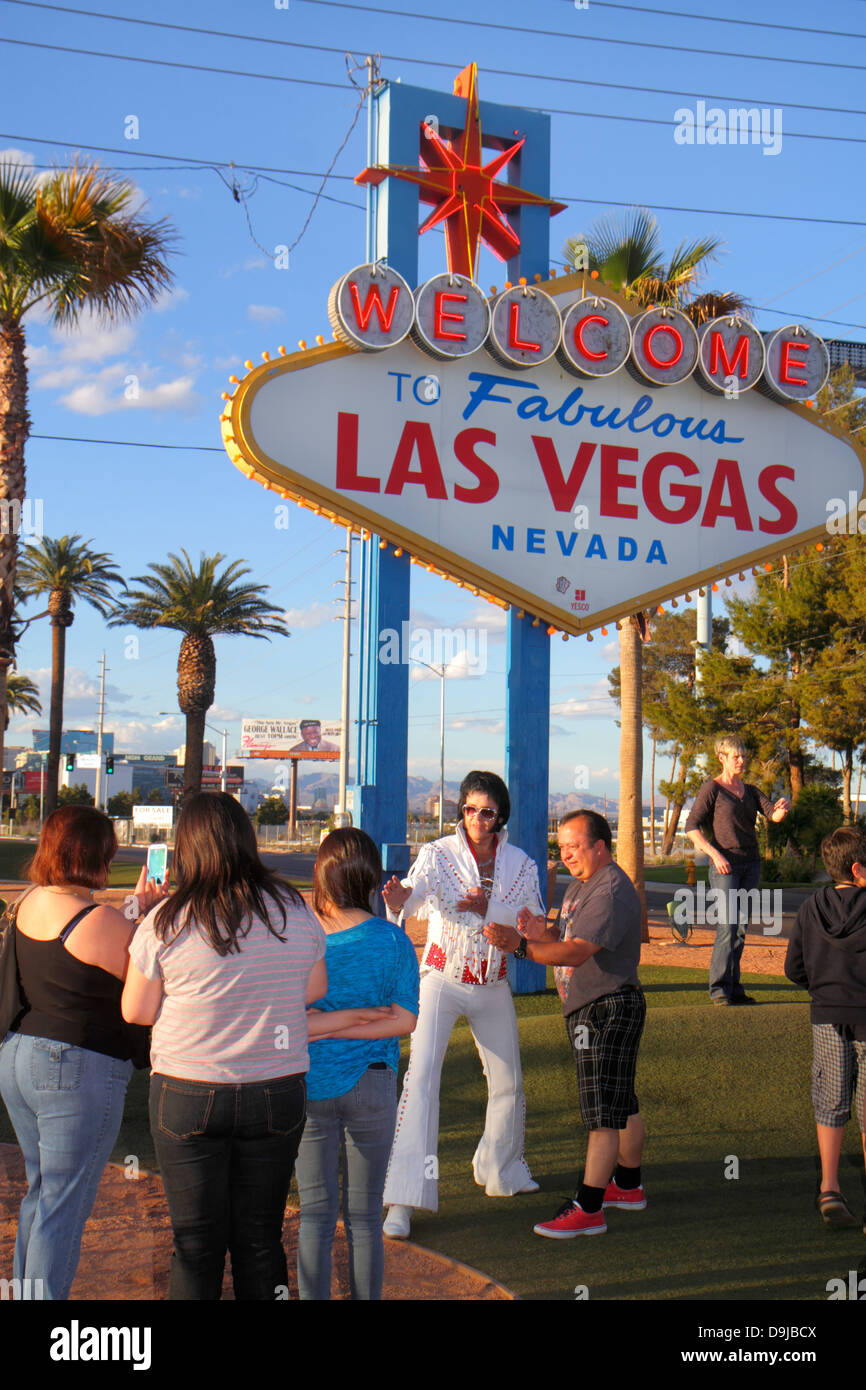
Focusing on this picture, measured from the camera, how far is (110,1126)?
12.9 ft

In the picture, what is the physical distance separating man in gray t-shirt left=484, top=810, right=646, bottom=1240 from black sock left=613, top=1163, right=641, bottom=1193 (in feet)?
0.82

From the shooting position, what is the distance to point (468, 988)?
563cm

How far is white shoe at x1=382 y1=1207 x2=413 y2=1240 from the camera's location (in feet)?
17.4

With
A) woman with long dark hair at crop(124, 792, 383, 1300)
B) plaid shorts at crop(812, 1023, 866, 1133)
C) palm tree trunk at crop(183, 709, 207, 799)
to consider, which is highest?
palm tree trunk at crop(183, 709, 207, 799)

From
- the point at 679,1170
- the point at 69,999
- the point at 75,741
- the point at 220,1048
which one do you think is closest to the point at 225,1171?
the point at 220,1048

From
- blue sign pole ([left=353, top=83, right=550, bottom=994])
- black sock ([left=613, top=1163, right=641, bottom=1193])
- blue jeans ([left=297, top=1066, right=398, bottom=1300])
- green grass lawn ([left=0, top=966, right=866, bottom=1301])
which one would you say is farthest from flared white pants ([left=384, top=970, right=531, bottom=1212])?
blue sign pole ([left=353, top=83, right=550, bottom=994])

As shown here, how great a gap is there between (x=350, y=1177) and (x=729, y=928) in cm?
559

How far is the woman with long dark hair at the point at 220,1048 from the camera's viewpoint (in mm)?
3316

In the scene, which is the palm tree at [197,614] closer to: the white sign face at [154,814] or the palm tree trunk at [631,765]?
the white sign face at [154,814]

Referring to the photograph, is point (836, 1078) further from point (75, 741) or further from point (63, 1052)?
point (75, 741)

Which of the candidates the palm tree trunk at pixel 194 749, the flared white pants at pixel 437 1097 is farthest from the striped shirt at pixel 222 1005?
the palm tree trunk at pixel 194 749
